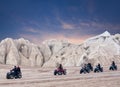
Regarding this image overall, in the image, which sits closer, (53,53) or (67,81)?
(67,81)

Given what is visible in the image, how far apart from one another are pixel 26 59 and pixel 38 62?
7.38m

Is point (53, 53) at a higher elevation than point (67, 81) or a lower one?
higher

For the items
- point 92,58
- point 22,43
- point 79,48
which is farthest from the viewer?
point 22,43

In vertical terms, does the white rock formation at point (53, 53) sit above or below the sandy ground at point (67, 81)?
above

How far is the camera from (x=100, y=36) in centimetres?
17150

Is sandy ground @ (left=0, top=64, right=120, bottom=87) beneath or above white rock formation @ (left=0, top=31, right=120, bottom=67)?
beneath

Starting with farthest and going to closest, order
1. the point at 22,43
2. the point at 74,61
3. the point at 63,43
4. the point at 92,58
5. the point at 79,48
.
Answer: the point at 63,43 < the point at 22,43 < the point at 79,48 < the point at 74,61 < the point at 92,58

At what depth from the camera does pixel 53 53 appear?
15600 cm

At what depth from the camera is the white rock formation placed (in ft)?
414

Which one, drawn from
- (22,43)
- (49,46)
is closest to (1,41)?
(22,43)

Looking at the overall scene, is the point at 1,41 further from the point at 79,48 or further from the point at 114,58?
the point at 114,58

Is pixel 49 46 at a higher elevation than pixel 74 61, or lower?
higher

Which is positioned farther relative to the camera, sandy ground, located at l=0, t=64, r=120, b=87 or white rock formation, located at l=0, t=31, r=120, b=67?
white rock formation, located at l=0, t=31, r=120, b=67

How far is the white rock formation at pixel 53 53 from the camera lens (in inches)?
4962
